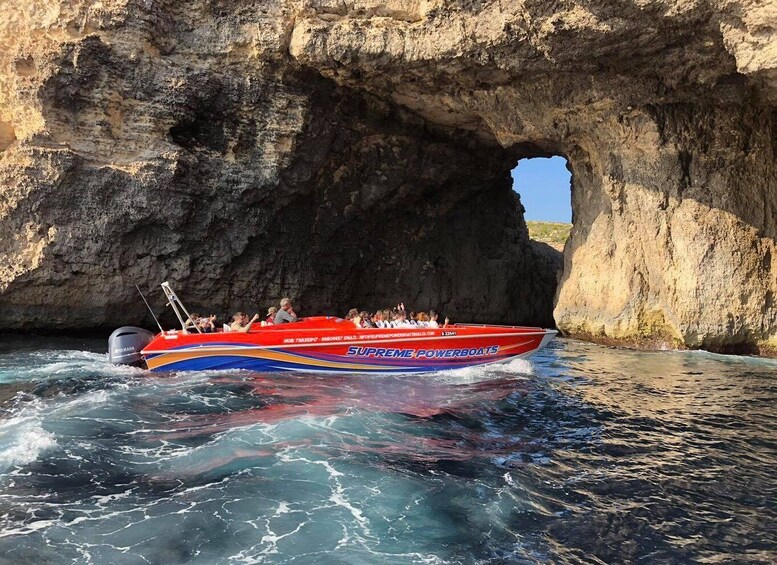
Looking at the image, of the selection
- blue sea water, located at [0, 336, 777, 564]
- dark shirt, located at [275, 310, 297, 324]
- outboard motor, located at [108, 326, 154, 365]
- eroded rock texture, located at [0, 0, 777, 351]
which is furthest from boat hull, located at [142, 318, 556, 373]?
eroded rock texture, located at [0, 0, 777, 351]

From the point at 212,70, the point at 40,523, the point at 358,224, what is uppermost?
the point at 212,70

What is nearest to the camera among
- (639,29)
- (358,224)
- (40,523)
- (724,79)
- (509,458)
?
(40,523)

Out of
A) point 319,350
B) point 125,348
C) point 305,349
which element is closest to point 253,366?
point 305,349

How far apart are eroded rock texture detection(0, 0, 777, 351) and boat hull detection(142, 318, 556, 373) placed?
4.83 meters

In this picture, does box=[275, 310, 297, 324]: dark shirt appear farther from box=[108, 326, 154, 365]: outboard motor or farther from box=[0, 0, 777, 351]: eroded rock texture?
box=[0, 0, 777, 351]: eroded rock texture

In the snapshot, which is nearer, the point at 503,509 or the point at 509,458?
the point at 503,509

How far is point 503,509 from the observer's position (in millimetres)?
5191

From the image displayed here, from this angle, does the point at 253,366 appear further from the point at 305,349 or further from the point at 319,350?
the point at 319,350

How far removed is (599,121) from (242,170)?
9214 millimetres

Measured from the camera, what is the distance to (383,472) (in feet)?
19.5

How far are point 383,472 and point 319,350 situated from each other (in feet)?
18.7

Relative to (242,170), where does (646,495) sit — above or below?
below

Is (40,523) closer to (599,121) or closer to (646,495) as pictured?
(646,495)

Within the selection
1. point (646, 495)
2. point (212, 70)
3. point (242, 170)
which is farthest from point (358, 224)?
point (646, 495)
